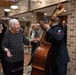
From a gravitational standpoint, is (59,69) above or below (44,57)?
below

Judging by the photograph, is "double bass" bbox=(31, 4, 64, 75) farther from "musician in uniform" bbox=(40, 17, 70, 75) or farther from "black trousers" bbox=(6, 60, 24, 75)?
"black trousers" bbox=(6, 60, 24, 75)

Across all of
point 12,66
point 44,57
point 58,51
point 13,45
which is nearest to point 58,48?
point 58,51

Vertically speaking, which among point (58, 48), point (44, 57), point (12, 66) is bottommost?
point (12, 66)

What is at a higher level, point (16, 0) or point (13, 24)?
point (16, 0)

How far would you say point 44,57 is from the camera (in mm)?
2828

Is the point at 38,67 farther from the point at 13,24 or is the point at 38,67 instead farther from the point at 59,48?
the point at 13,24

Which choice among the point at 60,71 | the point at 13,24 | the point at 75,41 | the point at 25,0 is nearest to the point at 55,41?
the point at 60,71

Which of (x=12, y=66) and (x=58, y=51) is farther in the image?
(x=12, y=66)

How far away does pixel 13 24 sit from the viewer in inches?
120

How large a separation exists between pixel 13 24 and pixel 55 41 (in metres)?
0.74

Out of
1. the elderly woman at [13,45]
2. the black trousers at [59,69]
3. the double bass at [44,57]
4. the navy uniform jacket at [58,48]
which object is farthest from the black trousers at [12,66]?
the navy uniform jacket at [58,48]

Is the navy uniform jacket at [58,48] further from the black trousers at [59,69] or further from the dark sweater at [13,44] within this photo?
the dark sweater at [13,44]

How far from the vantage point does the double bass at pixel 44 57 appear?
111 inches

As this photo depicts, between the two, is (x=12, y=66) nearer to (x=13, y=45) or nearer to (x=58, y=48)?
(x=13, y=45)
